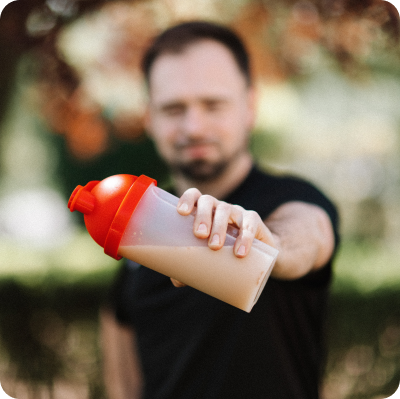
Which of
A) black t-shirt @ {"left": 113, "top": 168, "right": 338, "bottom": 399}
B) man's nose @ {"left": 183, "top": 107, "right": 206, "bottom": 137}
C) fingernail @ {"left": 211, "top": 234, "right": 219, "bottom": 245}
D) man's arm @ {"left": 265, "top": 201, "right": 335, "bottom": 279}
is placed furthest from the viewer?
man's nose @ {"left": 183, "top": 107, "right": 206, "bottom": 137}

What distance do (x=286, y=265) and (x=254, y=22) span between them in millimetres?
824

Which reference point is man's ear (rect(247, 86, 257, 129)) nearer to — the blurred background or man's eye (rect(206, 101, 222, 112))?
the blurred background

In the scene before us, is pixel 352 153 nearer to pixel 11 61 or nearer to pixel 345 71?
pixel 345 71

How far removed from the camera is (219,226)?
426mm

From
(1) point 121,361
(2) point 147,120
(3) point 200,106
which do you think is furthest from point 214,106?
(1) point 121,361

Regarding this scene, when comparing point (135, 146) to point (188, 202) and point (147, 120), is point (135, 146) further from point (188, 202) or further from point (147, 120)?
point (188, 202)

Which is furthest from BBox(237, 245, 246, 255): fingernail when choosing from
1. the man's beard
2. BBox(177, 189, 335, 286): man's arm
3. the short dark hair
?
the short dark hair

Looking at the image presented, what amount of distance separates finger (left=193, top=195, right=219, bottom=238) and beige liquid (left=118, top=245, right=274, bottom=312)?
0.03m

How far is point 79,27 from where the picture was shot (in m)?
1.08

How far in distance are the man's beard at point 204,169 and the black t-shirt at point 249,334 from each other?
89 mm

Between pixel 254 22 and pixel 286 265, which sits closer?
pixel 286 265

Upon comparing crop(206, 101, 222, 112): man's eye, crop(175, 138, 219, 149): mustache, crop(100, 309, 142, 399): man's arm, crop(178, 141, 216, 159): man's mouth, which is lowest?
crop(100, 309, 142, 399): man's arm

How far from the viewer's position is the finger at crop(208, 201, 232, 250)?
42 cm

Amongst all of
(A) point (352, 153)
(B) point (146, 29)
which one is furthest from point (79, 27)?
(A) point (352, 153)
